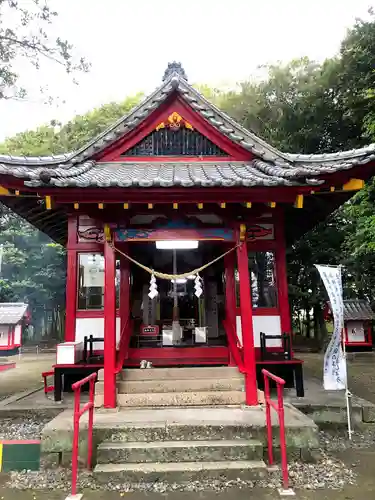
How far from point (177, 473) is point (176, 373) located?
94.4 inches

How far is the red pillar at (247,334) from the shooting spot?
6.45m

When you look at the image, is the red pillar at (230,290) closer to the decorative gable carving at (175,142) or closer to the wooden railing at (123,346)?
the wooden railing at (123,346)

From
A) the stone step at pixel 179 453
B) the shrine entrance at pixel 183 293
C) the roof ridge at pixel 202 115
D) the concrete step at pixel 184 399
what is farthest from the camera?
the shrine entrance at pixel 183 293

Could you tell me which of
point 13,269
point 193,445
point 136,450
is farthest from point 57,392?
point 13,269

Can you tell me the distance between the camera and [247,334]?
6617mm

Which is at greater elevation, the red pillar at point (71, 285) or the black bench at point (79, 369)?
the red pillar at point (71, 285)

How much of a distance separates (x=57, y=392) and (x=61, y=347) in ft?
2.80

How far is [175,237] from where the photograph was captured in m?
6.91

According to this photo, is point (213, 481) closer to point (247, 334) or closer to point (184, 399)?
point (184, 399)

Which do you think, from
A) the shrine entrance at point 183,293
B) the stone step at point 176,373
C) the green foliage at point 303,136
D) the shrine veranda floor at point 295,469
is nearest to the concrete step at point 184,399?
the stone step at point 176,373

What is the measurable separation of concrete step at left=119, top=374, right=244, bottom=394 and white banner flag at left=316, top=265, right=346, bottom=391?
1.52 metres

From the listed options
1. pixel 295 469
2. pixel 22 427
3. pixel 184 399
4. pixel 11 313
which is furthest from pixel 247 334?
pixel 11 313

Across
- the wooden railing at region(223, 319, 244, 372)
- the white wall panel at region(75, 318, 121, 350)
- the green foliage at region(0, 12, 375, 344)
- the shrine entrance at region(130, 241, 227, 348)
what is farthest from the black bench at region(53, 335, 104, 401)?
the green foliage at region(0, 12, 375, 344)

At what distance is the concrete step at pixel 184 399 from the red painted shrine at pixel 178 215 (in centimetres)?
25
